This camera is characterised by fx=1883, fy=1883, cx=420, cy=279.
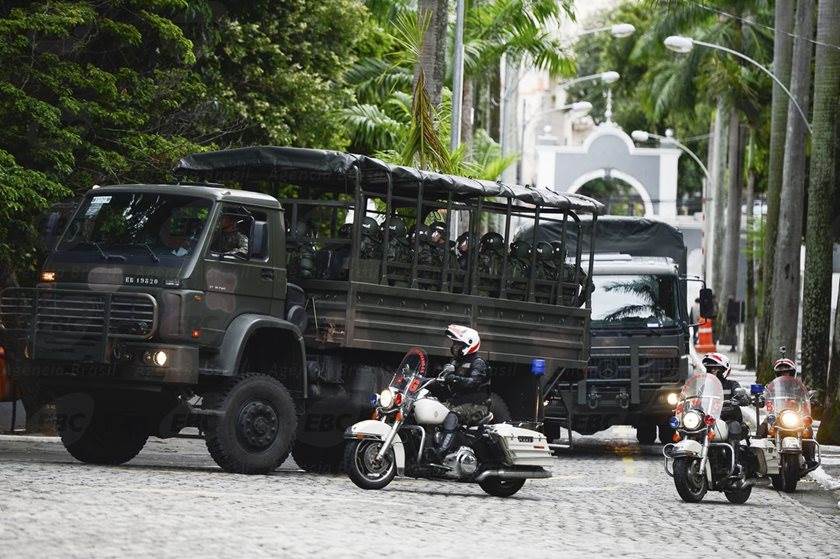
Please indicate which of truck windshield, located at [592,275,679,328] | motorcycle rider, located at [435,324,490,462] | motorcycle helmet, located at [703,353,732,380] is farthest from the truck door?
truck windshield, located at [592,275,679,328]

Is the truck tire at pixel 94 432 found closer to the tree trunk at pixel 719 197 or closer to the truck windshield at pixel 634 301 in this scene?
the truck windshield at pixel 634 301

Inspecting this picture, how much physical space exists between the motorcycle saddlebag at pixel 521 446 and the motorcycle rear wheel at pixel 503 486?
23 centimetres

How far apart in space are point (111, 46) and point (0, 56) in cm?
381

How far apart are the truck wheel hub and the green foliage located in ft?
13.9

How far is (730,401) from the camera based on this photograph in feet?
57.8

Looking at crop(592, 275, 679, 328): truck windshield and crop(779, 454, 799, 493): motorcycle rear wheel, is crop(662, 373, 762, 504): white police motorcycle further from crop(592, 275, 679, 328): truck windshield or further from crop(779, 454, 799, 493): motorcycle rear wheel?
crop(592, 275, 679, 328): truck windshield

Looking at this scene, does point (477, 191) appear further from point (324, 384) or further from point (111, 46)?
point (111, 46)

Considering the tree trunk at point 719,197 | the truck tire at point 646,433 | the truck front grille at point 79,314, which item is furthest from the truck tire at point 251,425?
the tree trunk at point 719,197

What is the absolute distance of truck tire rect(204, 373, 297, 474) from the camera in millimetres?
16719

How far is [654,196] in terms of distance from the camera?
284ft

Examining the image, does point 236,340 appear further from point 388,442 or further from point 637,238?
point 637,238

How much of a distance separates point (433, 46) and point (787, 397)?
11355 millimetres

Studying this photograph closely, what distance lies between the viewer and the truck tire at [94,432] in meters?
17.6

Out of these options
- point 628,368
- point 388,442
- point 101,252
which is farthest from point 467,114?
point 388,442
